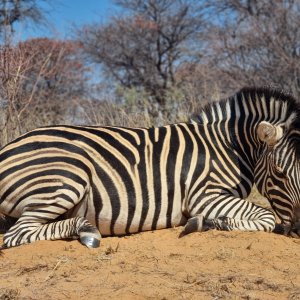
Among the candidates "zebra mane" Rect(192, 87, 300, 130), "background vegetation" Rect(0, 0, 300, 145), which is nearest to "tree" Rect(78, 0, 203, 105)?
"background vegetation" Rect(0, 0, 300, 145)

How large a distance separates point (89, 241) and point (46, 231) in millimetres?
443

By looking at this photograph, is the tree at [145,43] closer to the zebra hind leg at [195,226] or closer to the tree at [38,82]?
the tree at [38,82]

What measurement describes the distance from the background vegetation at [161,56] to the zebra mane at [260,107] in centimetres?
610

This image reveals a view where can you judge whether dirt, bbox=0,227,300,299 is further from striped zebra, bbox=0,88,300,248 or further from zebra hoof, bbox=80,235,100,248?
striped zebra, bbox=0,88,300,248

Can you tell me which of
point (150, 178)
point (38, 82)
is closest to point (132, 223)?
point (150, 178)

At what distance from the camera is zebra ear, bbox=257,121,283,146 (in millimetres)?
4504

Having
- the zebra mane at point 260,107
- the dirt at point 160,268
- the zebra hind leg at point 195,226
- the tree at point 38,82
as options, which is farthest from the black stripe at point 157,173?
the tree at point 38,82

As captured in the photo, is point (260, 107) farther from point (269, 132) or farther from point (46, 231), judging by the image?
point (46, 231)

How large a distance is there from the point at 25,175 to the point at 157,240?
4.40 ft

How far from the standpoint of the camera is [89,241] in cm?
414

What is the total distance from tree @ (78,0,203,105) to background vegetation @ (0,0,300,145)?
0.04 m

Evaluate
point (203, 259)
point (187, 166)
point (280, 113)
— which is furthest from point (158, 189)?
point (280, 113)

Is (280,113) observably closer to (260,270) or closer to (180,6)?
(260,270)

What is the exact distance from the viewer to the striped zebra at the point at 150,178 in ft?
14.5
